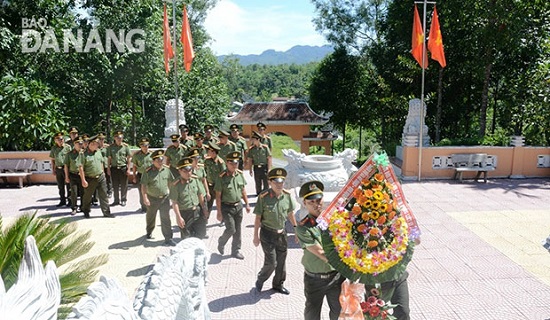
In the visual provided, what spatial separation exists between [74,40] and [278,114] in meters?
12.8

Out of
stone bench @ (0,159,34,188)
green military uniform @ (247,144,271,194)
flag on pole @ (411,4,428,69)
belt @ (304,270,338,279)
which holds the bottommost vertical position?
stone bench @ (0,159,34,188)

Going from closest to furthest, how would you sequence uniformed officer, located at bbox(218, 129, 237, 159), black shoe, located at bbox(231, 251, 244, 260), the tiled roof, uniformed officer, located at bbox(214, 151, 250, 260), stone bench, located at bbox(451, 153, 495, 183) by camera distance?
1. uniformed officer, located at bbox(214, 151, 250, 260)
2. black shoe, located at bbox(231, 251, 244, 260)
3. uniformed officer, located at bbox(218, 129, 237, 159)
4. stone bench, located at bbox(451, 153, 495, 183)
5. the tiled roof

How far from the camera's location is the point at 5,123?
38.9 feet

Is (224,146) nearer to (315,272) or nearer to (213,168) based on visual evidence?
(213,168)

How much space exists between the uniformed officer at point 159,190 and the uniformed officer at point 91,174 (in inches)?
71.6

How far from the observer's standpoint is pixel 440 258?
22.2 feet

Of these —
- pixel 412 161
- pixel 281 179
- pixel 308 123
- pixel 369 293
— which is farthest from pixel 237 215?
pixel 308 123

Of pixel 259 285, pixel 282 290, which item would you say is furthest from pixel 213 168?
pixel 282 290

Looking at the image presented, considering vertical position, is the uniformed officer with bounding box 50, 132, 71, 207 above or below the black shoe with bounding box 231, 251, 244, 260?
above

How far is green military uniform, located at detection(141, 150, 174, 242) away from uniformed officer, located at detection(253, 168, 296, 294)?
219cm

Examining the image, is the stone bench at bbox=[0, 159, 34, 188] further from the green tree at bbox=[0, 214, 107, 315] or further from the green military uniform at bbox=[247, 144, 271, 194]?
the green tree at bbox=[0, 214, 107, 315]

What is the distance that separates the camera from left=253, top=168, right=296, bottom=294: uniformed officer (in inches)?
209

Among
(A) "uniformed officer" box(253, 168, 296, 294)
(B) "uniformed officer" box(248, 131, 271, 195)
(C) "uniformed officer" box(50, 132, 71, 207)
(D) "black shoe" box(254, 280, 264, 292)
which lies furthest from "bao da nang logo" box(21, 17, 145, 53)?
(D) "black shoe" box(254, 280, 264, 292)

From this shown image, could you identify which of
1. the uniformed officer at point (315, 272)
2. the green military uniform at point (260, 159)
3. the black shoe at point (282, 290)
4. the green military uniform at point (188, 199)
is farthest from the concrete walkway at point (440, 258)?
the uniformed officer at point (315, 272)
